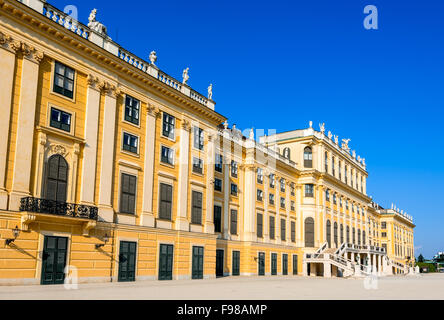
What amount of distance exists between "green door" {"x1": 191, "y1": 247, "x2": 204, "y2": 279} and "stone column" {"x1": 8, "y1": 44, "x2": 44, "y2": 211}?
50.6 ft

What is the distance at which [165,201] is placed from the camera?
108ft

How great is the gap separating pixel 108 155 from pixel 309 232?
Result: 36.0 m

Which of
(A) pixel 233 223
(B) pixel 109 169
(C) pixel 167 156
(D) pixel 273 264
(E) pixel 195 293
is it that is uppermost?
(C) pixel 167 156

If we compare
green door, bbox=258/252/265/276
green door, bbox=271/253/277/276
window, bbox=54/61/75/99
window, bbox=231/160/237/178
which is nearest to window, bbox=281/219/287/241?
green door, bbox=271/253/277/276

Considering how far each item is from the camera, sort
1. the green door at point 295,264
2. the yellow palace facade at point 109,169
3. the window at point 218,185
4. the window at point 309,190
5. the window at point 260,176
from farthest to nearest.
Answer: the window at point 309,190 → the green door at point 295,264 → the window at point 260,176 → the window at point 218,185 → the yellow palace facade at point 109,169

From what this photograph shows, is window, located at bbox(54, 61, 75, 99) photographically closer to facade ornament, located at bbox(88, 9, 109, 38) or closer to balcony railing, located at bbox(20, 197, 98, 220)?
facade ornament, located at bbox(88, 9, 109, 38)

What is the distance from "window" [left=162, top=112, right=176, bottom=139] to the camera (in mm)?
33781

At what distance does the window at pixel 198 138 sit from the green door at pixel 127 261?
10.8m

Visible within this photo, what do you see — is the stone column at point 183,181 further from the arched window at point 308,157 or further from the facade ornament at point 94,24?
the arched window at point 308,157

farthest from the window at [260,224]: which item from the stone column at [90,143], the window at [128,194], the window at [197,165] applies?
the stone column at [90,143]

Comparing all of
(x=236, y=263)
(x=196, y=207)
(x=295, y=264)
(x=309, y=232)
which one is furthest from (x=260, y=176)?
(x=196, y=207)

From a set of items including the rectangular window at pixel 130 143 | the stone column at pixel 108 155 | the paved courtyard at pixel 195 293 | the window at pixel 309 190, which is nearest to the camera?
the paved courtyard at pixel 195 293

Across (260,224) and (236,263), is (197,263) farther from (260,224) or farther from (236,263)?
(260,224)

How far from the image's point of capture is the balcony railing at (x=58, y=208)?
22797mm
